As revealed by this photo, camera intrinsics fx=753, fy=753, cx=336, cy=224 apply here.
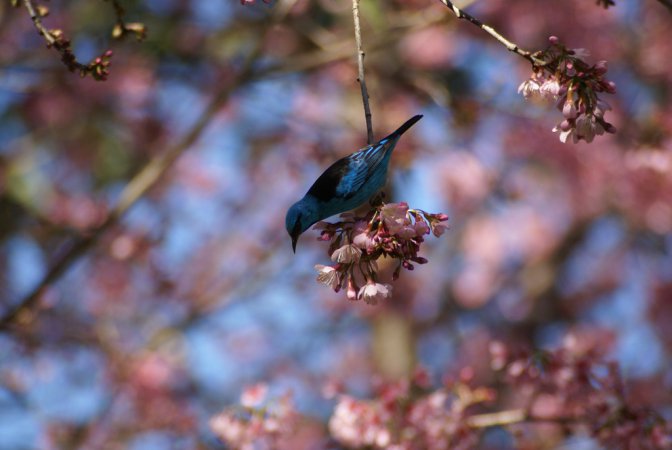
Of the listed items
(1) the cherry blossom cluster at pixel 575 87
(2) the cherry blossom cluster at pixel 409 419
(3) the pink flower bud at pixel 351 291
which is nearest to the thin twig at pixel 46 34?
(3) the pink flower bud at pixel 351 291

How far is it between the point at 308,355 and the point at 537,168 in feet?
10.8

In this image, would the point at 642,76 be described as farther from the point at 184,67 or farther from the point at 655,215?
the point at 184,67

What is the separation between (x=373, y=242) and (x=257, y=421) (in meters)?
Result: 1.66

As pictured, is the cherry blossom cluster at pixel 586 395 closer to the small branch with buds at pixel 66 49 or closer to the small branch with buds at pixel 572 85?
the small branch with buds at pixel 572 85

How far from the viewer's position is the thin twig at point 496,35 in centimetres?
160

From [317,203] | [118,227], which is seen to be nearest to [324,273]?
[317,203]

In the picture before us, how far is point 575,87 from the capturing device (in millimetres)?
1681

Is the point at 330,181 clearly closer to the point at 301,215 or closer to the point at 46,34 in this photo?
the point at 301,215

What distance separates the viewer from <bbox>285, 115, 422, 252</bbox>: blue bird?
202 centimetres

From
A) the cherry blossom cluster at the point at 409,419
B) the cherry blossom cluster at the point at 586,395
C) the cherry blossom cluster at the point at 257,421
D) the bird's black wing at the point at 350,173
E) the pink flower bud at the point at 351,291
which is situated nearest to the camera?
the pink flower bud at the point at 351,291

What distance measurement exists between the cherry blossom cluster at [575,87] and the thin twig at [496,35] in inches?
0.6

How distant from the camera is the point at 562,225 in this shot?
857 centimetres

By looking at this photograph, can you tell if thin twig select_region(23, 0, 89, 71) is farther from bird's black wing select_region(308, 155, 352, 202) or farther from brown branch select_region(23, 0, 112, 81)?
bird's black wing select_region(308, 155, 352, 202)

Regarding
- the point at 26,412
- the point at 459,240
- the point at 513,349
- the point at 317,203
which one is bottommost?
the point at 317,203
